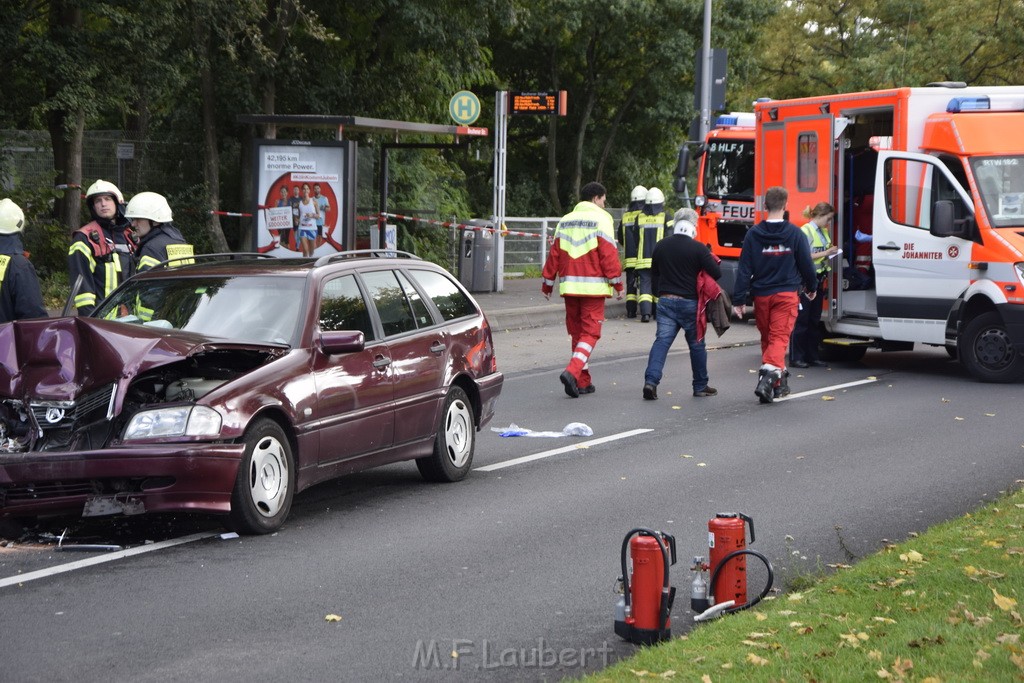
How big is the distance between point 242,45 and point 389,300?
1520 cm

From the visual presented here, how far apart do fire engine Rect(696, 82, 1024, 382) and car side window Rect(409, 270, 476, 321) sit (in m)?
6.56

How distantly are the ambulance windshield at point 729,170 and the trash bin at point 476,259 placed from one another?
385 centimetres

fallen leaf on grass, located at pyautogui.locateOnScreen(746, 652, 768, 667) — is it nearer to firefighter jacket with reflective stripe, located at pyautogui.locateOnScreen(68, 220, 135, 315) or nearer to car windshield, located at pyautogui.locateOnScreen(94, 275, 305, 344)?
car windshield, located at pyautogui.locateOnScreen(94, 275, 305, 344)

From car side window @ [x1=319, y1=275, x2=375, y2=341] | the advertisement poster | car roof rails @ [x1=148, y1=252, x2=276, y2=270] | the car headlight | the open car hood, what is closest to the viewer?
the car headlight

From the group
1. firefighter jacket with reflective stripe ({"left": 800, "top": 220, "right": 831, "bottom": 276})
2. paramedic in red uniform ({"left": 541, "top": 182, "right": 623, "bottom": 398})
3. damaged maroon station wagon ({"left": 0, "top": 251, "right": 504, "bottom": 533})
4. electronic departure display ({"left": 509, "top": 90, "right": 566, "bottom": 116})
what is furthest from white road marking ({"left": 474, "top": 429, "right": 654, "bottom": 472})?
electronic departure display ({"left": 509, "top": 90, "right": 566, "bottom": 116})

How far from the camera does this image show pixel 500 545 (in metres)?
7.50

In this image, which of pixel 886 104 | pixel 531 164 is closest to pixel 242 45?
pixel 886 104

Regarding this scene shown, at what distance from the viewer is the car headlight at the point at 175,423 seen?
23.4ft

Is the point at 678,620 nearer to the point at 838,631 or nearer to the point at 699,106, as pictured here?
the point at 838,631

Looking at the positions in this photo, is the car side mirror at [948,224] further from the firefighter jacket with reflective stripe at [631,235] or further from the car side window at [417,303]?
the firefighter jacket with reflective stripe at [631,235]

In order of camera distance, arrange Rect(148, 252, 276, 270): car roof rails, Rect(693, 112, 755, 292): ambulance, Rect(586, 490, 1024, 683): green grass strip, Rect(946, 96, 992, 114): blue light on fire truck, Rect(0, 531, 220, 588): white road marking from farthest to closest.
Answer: Rect(693, 112, 755, 292): ambulance < Rect(946, 96, 992, 114): blue light on fire truck < Rect(148, 252, 276, 270): car roof rails < Rect(0, 531, 220, 588): white road marking < Rect(586, 490, 1024, 683): green grass strip

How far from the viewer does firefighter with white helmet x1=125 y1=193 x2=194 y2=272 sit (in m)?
10.1

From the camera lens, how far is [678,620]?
603 centimetres

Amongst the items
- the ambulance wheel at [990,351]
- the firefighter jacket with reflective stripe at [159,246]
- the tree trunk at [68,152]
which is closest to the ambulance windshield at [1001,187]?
the ambulance wheel at [990,351]
